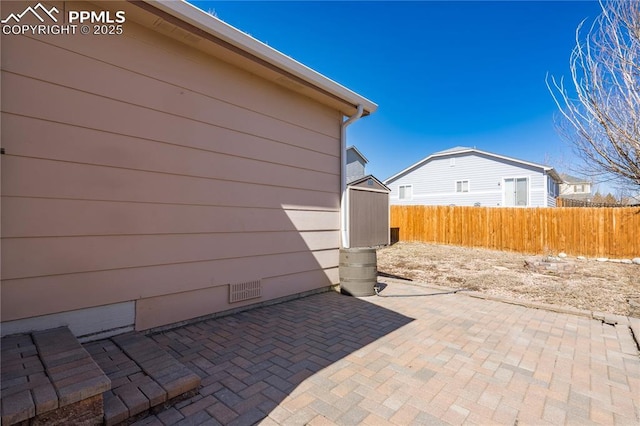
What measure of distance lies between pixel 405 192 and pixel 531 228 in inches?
396

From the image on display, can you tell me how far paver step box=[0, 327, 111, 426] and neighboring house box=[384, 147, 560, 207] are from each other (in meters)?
18.6

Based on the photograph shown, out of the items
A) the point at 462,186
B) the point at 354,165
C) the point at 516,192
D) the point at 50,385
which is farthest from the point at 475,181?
the point at 50,385

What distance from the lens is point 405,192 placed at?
805 inches

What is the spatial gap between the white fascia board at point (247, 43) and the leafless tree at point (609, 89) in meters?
3.03

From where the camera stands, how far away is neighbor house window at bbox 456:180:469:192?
17906 millimetres

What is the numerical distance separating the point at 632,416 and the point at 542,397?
46 cm

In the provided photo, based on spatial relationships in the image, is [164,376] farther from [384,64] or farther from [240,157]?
[384,64]

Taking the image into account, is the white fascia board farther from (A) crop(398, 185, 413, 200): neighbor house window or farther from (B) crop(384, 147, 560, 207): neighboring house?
(A) crop(398, 185, 413, 200): neighbor house window

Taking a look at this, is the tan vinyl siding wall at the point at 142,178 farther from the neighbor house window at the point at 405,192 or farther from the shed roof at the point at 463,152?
the neighbor house window at the point at 405,192

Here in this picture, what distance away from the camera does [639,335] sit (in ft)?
10.4

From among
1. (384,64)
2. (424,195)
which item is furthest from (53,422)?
(424,195)

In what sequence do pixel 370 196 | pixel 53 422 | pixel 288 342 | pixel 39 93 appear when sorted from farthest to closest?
1. pixel 370 196
2. pixel 288 342
3. pixel 39 93
4. pixel 53 422

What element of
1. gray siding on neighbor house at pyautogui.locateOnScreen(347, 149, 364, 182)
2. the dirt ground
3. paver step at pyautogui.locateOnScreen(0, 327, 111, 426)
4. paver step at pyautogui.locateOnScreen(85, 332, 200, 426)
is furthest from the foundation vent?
gray siding on neighbor house at pyautogui.locateOnScreen(347, 149, 364, 182)

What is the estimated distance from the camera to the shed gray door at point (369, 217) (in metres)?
7.84
